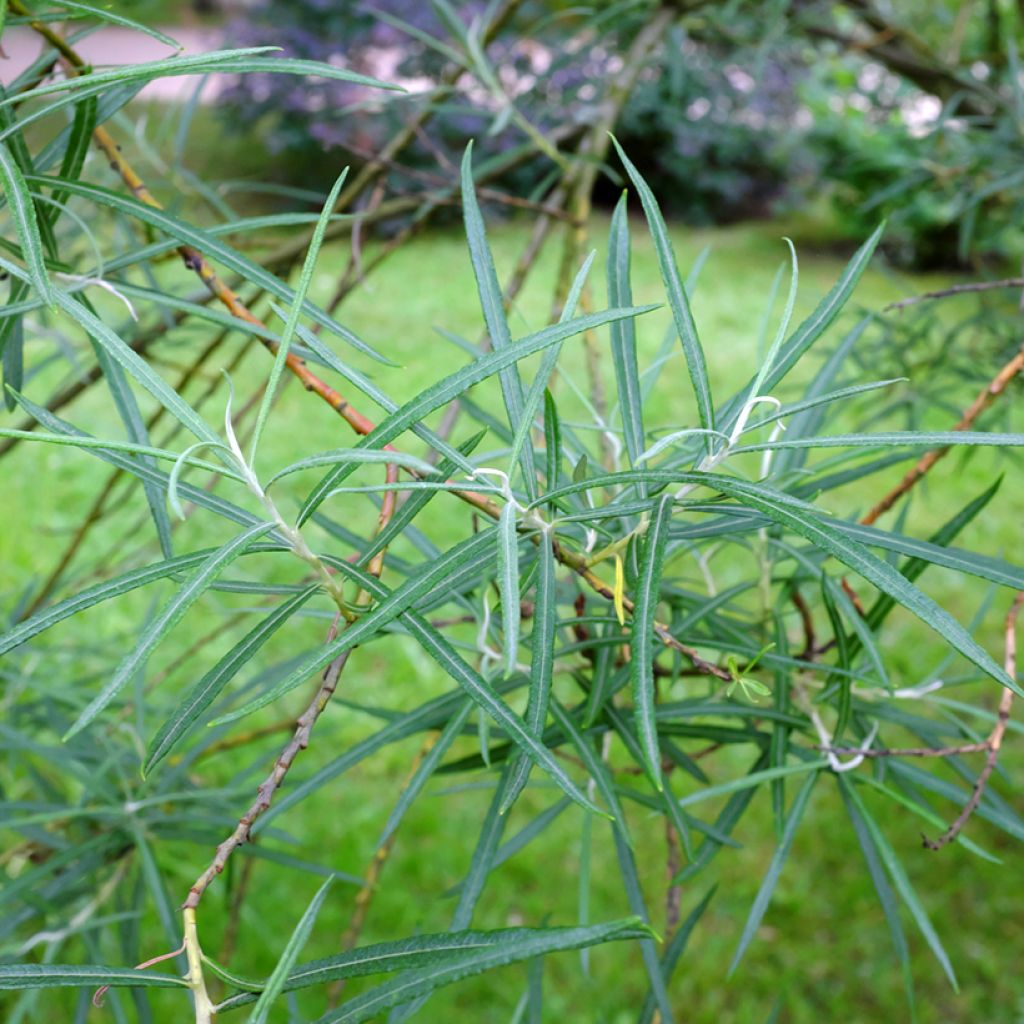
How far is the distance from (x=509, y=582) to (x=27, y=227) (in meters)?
0.19

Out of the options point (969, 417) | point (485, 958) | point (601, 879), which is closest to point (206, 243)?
point (485, 958)

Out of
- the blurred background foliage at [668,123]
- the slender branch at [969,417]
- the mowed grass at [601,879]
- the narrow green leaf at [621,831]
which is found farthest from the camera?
the blurred background foliage at [668,123]

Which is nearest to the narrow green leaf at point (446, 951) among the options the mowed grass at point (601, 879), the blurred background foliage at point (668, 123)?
the mowed grass at point (601, 879)

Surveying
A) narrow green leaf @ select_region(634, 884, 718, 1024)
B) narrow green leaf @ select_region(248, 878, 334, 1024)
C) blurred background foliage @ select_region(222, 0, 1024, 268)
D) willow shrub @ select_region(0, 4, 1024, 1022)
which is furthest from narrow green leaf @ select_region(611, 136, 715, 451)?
blurred background foliage @ select_region(222, 0, 1024, 268)

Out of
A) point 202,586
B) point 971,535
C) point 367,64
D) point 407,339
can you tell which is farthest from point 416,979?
point 367,64

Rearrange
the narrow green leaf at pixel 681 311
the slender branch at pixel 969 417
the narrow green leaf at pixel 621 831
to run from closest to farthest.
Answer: the narrow green leaf at pixel 681 311 → the narrow green leaf at pixel 621 831 → the slender branch at pixel 969 417

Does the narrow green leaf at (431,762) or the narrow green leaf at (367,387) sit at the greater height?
the narrow green leaf at (367,387)

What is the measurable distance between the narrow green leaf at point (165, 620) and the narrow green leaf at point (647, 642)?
13 centimetres

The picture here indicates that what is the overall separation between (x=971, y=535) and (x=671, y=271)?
3.07m

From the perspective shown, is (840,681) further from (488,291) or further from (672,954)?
(488,291)

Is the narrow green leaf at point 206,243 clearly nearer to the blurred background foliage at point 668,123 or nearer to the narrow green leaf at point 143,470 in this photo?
the narrow green leaf at point 143,470

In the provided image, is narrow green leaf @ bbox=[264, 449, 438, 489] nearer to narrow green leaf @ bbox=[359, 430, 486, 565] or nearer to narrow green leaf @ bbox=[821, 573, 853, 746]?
narrow green leaf @ bbox=[359, 430, 486, 565]

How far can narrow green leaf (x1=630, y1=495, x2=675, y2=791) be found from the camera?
1.06ft

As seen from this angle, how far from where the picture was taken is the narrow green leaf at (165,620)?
0.97 ft
